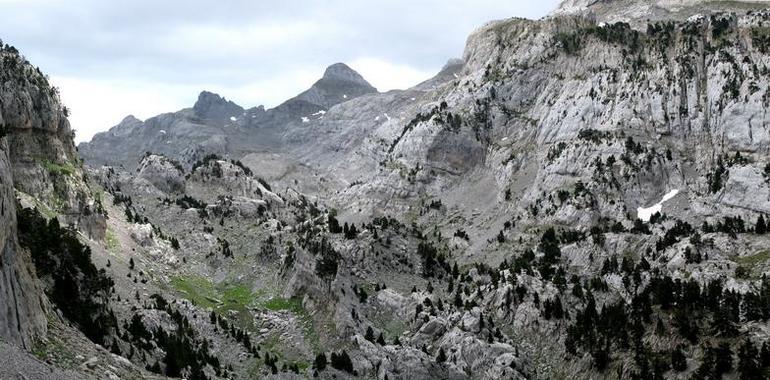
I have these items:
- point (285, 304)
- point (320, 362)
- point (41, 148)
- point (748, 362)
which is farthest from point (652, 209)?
point (41, 148)

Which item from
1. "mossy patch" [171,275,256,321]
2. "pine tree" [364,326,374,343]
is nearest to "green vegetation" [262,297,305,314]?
"mossy patch" [171,275,256,321]

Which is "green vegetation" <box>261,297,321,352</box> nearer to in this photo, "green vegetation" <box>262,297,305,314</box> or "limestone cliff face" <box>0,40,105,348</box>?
"green vegetation" <box>262,297,305,314</box>

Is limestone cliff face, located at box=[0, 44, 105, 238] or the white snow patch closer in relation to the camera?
limestone cliff face, located at box=[0, 44, 105, 238]

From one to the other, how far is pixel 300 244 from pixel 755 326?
7785 centimetres

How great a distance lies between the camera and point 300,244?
130m

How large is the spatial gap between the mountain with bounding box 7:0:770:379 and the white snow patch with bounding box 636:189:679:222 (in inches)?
34.2

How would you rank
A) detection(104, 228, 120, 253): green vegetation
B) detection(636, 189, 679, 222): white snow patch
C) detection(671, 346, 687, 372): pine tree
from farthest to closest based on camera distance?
1. detection(636, 189, 679, 222): white snow patch
2. detection(104, 228, 120, 253): green vegetation
3. detection(671, 346, 687, 372): pine tree

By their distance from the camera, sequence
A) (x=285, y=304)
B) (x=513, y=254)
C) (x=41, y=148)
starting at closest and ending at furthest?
(x=285, y=304), (x=41, y=148), (x=513, y=254)

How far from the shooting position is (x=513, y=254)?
141125 mm

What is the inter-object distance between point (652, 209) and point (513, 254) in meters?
33.4

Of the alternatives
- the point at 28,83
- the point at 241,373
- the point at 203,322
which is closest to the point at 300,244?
the point at 203,322

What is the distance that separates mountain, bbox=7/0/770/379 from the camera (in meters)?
86.6

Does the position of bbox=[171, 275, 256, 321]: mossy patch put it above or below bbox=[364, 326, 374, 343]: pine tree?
above

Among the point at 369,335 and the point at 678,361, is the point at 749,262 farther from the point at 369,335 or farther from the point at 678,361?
the point at 369,335
